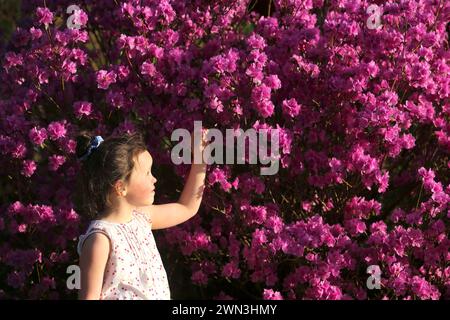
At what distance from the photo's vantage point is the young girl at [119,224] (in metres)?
3.95

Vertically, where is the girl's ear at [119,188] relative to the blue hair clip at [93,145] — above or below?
below

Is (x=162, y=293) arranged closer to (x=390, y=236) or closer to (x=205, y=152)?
(x=205, y=152)

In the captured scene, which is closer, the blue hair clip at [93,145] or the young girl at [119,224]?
the young girl at [119,224]

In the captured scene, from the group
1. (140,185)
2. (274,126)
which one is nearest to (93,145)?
(140,185)

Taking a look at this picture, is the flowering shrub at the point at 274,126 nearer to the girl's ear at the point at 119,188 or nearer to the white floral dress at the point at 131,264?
the white floral dress at the point at 131,264

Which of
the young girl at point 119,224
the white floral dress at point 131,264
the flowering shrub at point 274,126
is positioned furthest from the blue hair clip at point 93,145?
the flowering shrub at point 274,126

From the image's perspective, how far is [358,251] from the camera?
4.75 metres

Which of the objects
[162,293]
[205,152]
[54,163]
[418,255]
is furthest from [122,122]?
[418,255]

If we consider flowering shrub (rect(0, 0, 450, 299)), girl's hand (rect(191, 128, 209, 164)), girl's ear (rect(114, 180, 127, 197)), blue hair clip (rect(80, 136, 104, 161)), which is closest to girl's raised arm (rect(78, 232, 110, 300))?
girl's ear (rect(114, 180, 127, 197))

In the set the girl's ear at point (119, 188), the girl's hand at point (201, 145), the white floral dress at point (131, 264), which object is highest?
the girl's hand at point (201, 145)

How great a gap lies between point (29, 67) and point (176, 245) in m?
1.30

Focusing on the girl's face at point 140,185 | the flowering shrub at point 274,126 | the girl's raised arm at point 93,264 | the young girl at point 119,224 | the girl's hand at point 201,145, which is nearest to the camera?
the girl's raised arm at point 93,264

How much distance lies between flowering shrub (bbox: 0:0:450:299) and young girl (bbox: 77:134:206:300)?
71 centimetres

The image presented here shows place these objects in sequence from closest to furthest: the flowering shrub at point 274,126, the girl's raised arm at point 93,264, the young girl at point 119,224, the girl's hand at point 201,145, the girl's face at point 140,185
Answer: the girl's raised arm at point 93,264
the young girl at point 119,224
the girl's face at point 140,185
the girl's hand at point 201,145
the flowering shrub at point 274,126
